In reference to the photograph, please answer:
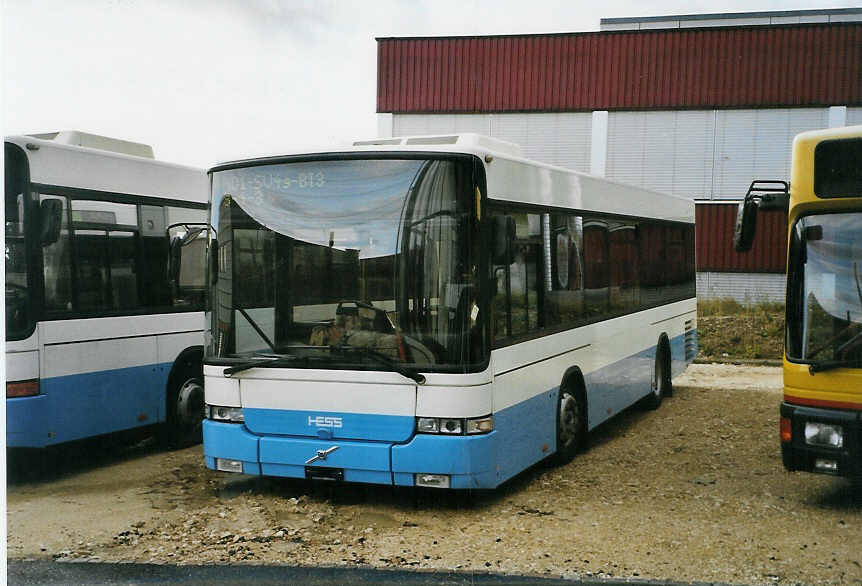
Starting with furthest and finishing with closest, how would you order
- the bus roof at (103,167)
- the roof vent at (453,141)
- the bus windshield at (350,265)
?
the bus roof at (103,167), the roof vent at (453,141), the bus windshield at (350,265)

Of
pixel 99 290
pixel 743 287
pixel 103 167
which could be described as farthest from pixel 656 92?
pixel 99 290


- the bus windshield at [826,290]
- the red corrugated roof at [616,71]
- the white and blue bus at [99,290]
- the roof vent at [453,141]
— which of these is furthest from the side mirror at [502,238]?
the white and blue bus at [99,290]

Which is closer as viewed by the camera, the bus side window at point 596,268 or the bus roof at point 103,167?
the bus roof at point 103,167

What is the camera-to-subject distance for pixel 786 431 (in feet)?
21.2

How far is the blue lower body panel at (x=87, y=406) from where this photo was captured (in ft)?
24.5

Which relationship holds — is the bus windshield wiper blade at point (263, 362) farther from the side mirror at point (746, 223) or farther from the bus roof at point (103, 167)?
the side mirror at point (746, 223)

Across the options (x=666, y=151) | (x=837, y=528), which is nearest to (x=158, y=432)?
(x=666, y=151)

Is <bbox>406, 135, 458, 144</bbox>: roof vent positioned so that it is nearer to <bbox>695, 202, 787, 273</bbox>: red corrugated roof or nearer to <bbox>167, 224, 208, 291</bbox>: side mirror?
<bbox>695, 202, 787, 273</bbox>: red corrugated roof

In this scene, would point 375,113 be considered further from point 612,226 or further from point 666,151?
point 612,226

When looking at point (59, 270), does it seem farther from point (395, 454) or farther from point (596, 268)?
point (596, 268)

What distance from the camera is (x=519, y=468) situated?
717cm

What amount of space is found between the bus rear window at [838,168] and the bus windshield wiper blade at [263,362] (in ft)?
12.6

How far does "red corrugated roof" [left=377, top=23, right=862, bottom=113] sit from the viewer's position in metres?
7.21

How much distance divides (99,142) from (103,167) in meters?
0.23
